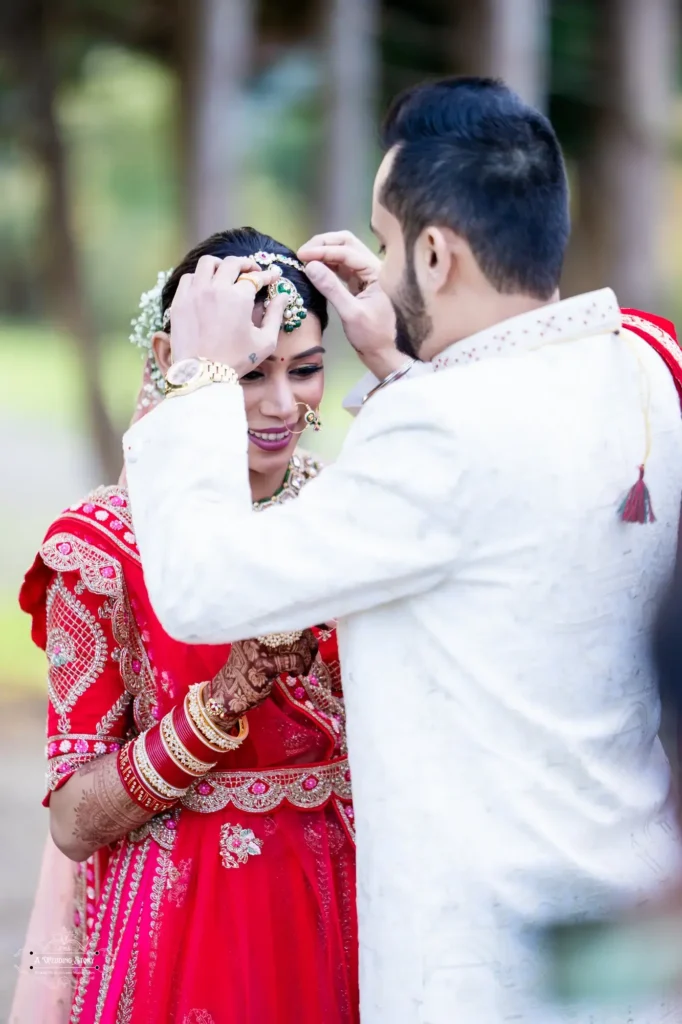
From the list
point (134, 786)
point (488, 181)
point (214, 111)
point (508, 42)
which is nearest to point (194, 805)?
point (134, 786)

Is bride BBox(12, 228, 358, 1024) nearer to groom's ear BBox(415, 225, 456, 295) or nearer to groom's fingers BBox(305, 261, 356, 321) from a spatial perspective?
groom's fingers BBox(305, 261, 356, 321)

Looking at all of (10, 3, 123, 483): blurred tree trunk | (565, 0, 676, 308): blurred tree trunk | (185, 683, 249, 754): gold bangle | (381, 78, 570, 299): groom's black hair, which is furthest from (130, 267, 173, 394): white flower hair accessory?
(565, 0, 676, 308): blurred tree trunk

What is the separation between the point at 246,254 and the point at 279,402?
274 millimetres

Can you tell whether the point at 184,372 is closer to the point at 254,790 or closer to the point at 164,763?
the point at 164,763

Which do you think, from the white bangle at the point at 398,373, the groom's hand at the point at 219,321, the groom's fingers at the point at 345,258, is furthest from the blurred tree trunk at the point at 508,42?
the groom's hand at the point at 219,321

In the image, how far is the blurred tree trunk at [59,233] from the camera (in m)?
6.79

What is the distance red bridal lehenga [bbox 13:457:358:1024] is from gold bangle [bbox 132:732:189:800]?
117 millimetres

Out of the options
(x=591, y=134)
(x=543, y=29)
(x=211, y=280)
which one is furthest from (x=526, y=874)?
(x=591, y=134)

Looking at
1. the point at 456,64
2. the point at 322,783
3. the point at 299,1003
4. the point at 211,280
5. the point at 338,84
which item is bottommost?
the point at 299,1003

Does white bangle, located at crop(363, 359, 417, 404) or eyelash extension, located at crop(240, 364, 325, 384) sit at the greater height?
eyelash extension, located at crop(240, 364, 325, 384)

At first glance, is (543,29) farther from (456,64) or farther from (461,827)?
(461,827)

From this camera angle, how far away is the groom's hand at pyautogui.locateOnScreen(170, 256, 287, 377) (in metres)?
1.68

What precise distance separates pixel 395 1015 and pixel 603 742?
425 mm

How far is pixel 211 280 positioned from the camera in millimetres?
1734
